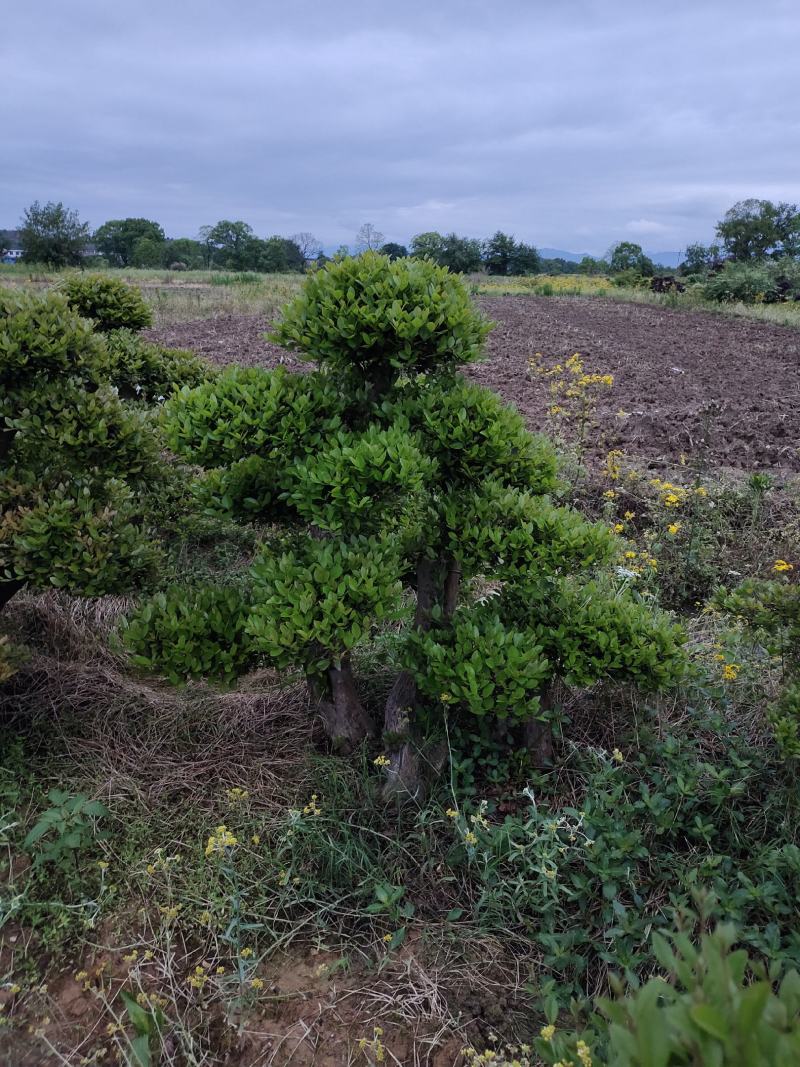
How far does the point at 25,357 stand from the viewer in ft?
9.61

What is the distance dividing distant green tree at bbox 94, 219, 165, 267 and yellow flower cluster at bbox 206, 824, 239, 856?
70286 mm

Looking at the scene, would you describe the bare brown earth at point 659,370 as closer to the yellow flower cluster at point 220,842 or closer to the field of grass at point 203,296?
the field of grass at point 203,296

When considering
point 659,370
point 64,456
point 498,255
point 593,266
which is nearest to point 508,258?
point 498,255

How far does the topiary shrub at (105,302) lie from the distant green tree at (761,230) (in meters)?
41.6

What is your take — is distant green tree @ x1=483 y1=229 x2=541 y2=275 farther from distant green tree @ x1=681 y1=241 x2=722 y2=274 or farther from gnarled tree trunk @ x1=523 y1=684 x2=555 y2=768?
gnarled tree trunk @ x1=523 y1=684 x2=555 y2=768

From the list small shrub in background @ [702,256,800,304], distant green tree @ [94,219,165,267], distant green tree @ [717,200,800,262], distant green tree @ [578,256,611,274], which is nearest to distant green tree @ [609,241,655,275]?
distant green tree @ [578,256,611,274]

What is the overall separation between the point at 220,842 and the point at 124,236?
74049mm

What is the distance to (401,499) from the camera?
288cm

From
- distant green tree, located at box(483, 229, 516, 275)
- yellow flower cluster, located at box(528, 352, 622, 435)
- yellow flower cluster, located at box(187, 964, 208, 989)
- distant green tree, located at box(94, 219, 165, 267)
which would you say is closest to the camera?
yellow flower cluster, located at box(187, 964, 208, 989)

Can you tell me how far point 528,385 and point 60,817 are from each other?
28.2ft

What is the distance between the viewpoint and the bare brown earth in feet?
24.2

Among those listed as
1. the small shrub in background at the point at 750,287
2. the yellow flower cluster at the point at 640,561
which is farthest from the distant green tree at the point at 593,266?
the yellow flower cluster at the point at 640,561

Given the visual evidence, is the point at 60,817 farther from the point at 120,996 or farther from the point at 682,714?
the point at 682,714

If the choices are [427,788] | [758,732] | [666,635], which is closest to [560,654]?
[666,635]
